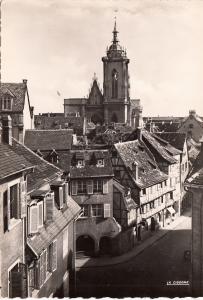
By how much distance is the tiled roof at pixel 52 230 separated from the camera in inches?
697

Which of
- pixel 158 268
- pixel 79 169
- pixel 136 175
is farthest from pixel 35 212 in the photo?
pixel 136 175

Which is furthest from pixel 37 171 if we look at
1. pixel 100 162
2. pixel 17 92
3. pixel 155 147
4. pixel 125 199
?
pixel 155 147

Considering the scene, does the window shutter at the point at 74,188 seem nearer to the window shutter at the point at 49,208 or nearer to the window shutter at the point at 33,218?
the window shutter at the point at 49,208

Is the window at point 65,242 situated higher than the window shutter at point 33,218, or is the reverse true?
the window shutter at point 33,218

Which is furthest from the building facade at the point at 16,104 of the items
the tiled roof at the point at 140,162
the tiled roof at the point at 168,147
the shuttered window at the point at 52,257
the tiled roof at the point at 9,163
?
the tiled roof at the point at 9,163

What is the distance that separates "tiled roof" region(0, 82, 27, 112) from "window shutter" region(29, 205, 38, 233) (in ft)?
104

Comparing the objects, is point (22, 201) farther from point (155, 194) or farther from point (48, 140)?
point (155, 194)

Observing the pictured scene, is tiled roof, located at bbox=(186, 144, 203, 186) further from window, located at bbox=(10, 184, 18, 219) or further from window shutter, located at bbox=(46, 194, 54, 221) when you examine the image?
window, located at bbox=(10, 184, 18, 219)

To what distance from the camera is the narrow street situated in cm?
2971

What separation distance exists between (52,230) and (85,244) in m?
22.3

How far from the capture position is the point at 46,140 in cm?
4828

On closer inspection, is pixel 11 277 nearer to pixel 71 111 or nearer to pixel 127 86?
pixel 127 86

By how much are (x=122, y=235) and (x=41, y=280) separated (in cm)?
2424

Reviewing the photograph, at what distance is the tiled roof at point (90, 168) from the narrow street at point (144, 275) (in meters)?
8.44
